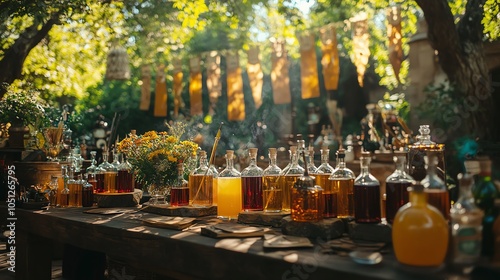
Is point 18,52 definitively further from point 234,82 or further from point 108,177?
point 108,177

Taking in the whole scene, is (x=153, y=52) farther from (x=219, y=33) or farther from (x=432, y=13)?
(x=432, y=13)

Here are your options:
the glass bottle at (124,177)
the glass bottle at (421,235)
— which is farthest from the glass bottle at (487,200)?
the glass bottle at (124,177)

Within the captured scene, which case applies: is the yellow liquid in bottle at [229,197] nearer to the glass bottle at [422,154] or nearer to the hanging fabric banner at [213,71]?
the glass bottle at [422,154]

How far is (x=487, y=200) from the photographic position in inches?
65.7

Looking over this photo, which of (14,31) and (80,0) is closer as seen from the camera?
(80,0)

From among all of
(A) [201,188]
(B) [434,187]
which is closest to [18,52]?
(A) [201,188]

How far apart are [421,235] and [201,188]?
1757 mm

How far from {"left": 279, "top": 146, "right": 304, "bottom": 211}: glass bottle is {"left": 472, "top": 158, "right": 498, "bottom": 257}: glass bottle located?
986 millimetres

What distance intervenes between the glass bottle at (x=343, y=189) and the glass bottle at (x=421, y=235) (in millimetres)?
716

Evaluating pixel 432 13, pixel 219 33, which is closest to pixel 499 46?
pixel 432 13

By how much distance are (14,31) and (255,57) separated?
3822 mm

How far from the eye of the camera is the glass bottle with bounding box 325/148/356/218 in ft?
7.61

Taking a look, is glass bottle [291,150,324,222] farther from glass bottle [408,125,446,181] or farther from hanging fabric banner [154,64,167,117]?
hanging fabric banner [154,64,167,117]

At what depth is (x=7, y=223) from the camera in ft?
11.8
